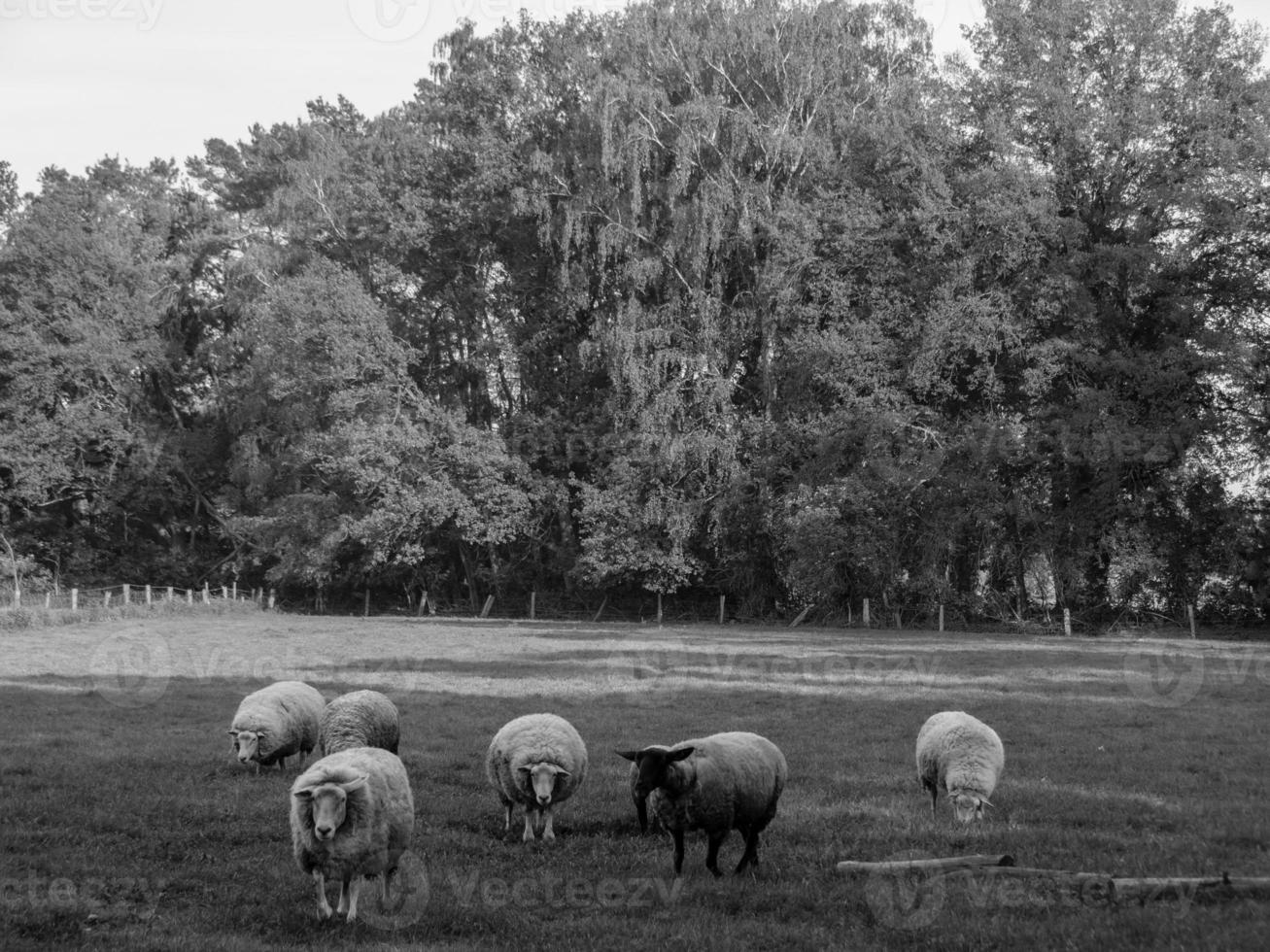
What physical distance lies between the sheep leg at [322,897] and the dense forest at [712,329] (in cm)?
3313

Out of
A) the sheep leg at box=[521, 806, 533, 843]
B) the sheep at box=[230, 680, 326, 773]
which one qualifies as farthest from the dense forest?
the sheep leg at box=[521, 806, 533, 843]

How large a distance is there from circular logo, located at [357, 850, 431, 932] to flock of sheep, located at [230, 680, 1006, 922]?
0.36 feet

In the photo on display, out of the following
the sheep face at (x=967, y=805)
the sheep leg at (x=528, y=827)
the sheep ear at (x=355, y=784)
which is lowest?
the sheep leg at (x=528, y=827)

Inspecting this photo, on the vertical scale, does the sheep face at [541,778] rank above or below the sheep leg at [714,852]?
above

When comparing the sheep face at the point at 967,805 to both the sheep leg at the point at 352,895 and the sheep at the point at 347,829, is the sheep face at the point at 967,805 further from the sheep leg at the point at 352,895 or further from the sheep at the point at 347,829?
the sheep leg at the point at 352,895

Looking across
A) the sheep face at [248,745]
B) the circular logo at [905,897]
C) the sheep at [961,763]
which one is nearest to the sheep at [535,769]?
the circular logo at [905,897]

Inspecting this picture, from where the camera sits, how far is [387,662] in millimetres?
26500

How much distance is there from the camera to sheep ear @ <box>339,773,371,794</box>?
341 inches

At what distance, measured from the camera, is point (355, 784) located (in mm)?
8711

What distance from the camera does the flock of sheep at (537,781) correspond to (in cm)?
857

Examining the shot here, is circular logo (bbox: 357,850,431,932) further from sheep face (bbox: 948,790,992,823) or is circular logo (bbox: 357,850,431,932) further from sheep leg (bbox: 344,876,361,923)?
sheep face (bbox: 948,790,992,823)

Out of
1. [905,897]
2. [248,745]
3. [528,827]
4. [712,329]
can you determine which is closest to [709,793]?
[905,897]

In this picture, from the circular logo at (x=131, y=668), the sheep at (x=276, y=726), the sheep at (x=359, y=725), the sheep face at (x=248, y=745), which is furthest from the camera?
the circular logo at (x=131, y=668)

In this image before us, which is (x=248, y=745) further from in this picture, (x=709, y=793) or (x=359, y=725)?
(x=709, y=793)
